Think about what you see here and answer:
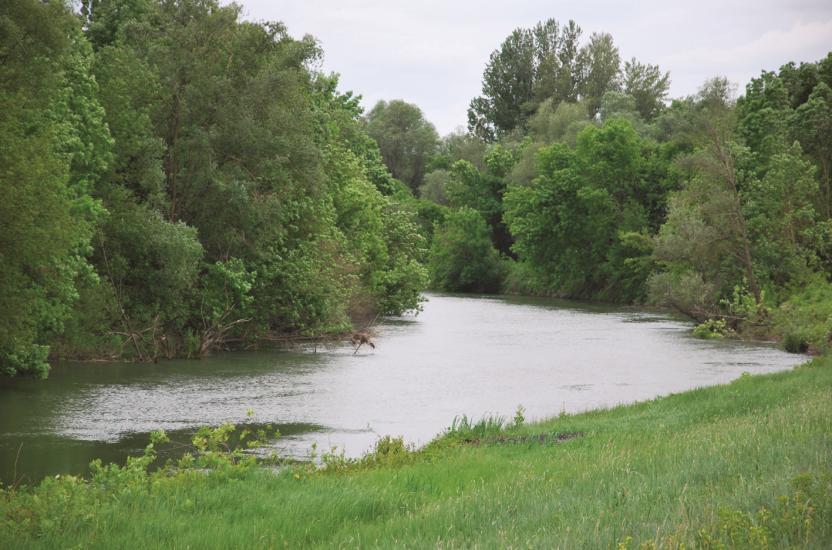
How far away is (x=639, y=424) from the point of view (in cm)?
1659

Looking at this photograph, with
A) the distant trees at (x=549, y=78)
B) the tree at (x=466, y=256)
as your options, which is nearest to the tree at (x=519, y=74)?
the distant trees at (x=549, y=78)

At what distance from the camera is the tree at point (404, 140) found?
117 meters

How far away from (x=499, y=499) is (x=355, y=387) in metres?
18.5

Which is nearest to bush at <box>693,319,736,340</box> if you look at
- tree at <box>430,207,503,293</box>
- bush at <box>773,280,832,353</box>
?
bush at <box>773,280,832,353</box>

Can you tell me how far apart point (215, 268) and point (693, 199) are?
25.7m

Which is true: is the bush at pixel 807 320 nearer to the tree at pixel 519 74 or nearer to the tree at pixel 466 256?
the tree at pixel 466 256

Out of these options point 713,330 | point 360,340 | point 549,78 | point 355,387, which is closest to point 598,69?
point 549,78

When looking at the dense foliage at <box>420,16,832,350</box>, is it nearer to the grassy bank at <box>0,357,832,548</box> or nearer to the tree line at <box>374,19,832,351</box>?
the tree line at <box>374,19,832,351</box>

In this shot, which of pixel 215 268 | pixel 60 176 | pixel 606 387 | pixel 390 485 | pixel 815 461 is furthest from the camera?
pixel 215 268

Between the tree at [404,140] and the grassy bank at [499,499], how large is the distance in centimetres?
10461

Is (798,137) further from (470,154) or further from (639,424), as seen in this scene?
(470,154)

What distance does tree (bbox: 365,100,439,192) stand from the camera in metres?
117

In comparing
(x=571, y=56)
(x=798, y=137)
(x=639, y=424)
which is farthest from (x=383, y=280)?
(x=571, y=56)

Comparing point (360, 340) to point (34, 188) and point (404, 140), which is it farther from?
point (404, 140)
